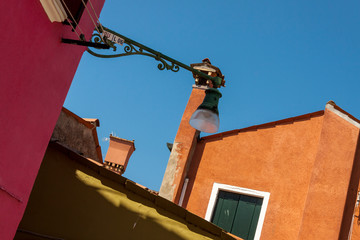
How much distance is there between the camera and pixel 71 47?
443 centimetres

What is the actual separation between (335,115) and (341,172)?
1.64 metres

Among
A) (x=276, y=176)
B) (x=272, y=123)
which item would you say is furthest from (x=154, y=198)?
(x=272, y=123)

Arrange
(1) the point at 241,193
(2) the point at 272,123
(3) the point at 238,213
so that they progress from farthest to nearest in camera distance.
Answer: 1. (2) the point at 272,123
2. (1) the point at 241,193
3. (3) the point at 238,213

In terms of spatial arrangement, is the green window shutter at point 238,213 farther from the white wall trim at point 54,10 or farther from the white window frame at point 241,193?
the white wall trim at point 54,10

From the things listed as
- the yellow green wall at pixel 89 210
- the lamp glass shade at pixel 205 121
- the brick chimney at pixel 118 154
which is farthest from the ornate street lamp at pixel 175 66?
the brick chimney at pixel 118 154

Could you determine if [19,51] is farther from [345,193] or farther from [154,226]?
[345,193]

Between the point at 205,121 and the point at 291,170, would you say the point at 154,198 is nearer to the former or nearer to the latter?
the point at 205,121

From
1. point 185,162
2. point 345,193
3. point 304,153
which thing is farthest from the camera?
point 185,162

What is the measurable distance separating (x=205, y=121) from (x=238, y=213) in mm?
6876

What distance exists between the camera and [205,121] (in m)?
4.24

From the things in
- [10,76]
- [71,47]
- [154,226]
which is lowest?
[154,226]

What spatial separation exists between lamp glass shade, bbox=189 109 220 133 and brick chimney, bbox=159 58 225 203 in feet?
23.2

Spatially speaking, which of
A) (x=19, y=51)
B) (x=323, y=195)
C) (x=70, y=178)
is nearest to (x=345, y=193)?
(x=323, y=195)

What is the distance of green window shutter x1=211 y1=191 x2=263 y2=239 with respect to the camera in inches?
405
